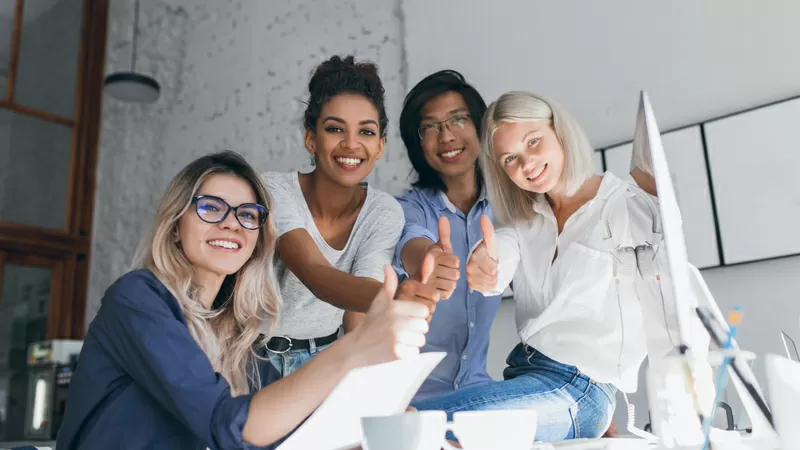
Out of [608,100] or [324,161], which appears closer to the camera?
[324,161]

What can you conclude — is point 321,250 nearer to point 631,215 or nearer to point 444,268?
point 444,268

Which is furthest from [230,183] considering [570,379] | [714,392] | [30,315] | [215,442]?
A: [30,315]

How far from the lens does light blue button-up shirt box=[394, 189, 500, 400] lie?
1.96 m

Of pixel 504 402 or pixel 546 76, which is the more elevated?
pixel 546 76

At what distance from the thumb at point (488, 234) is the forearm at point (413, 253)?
46cm

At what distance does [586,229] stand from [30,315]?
4415mm

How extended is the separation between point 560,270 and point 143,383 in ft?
2.98

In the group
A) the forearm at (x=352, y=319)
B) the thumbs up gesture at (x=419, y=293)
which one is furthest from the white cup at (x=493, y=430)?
the forearm at (x=352, y=319)

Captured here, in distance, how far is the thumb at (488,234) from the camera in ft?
4.05

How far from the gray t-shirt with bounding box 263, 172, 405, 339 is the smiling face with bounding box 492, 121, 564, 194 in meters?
0.54

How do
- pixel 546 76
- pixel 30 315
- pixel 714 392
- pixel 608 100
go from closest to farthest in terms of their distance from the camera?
pixel 714 392, pixel 608 100, pixel 546 76, pixel 30 315

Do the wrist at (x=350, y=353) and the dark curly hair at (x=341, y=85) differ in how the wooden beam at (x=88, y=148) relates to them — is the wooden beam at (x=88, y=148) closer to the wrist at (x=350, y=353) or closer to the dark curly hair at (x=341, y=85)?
the dark curly hair at (x=341, y=85)

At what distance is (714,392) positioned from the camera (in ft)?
2.41

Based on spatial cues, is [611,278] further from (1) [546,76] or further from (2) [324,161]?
(1) [546,76]
